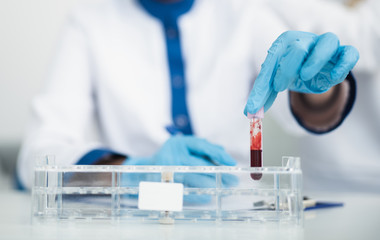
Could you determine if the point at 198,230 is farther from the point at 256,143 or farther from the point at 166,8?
the point at 166,8

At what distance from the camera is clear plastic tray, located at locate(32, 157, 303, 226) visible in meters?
0.56

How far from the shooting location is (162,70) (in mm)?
1265

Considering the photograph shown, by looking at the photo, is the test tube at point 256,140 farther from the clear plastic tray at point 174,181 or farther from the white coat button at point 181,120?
the white coat button at point 181,120

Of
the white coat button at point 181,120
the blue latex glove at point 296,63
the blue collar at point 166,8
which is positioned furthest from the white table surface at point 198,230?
the blue collar at point 166,8

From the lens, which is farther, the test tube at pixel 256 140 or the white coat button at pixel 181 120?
the white coat button at pixel 181 120

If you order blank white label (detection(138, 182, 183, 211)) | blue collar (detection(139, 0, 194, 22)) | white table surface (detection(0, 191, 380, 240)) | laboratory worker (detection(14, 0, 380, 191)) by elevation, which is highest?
blue collar (detection(139, 0, 194, 22))

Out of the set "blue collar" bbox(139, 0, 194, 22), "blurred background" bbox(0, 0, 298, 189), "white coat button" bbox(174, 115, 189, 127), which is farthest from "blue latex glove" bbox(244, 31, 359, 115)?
"blurred background" bbox(0, 0, 298, 189)

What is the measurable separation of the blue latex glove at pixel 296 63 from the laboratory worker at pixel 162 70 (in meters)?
0.47

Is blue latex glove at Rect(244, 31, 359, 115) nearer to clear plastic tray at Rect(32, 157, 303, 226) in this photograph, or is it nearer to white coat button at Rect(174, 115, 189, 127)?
clear plastic tray at Rect(32, 157, 303, 226)

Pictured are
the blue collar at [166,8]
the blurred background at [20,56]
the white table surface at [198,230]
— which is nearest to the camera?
the white table surface at [198,230]

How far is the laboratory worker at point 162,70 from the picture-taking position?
1.19 m

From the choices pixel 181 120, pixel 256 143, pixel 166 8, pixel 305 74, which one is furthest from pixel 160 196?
pixel 166 8

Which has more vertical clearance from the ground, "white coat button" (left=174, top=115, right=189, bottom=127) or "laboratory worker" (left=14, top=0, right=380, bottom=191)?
"laboratory worker" (left=14, top=0, right=380, bottom=191)

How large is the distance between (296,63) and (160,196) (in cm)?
26
